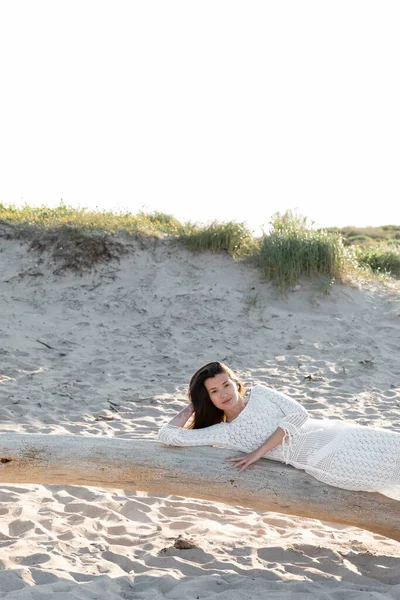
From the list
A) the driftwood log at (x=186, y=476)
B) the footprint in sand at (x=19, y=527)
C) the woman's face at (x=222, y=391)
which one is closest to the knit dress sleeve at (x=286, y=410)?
the woman's face at (x=222, y=391)

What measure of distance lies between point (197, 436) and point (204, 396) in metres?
0.24

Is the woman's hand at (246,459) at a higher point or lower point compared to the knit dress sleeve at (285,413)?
lower

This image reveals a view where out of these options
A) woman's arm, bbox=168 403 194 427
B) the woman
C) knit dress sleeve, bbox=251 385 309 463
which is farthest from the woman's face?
woman's arm, bbox=168 403 194 427

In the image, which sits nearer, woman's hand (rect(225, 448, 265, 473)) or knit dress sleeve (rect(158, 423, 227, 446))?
woman's hand (rect(225, 448, 265, 473))

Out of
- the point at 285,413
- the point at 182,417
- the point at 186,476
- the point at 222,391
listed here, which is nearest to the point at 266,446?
the point at 285,413

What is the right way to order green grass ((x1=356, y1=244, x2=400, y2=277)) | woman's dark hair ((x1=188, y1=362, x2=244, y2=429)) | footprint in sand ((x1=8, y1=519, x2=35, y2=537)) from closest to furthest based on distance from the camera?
woman's dark hair ((x1=188, y1=362, x2=244, y2=429)) → footprint in sand ((x1=8, y1=519, x2=35, y2=537)) → green grass ((x1=356, y1=244, x2=400, y2=277))

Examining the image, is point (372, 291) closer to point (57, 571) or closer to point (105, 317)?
point (105, 317)

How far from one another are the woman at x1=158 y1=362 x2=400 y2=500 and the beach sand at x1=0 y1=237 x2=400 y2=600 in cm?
62

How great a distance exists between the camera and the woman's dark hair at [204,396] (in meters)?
4.17

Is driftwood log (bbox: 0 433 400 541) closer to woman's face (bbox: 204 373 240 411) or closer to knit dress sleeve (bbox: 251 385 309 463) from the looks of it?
knit dress sleeve (bbox: 251 385 309 463)

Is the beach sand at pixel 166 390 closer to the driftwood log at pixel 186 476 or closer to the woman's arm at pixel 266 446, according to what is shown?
the driftwood log at pixel 186 476

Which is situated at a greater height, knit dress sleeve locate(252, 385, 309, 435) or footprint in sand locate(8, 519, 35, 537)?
knit dress sleeve locate(252, 385, 309, 435)

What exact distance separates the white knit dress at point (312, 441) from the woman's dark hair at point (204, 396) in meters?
0.10

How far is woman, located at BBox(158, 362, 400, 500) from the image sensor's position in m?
3.98
